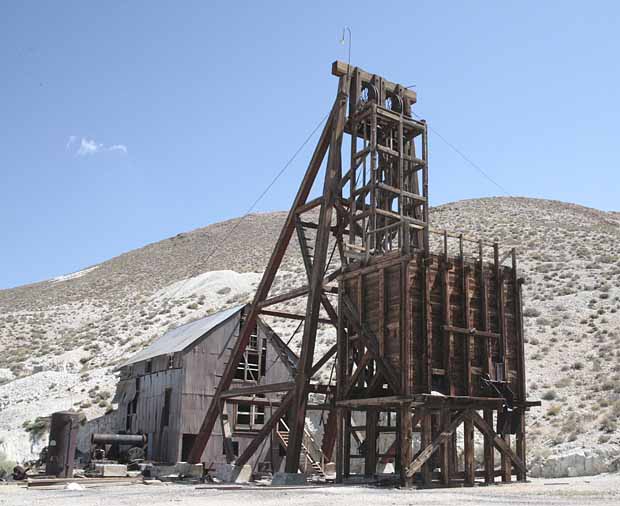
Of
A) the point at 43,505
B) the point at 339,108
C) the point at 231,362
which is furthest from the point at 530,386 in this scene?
the point at 43,505

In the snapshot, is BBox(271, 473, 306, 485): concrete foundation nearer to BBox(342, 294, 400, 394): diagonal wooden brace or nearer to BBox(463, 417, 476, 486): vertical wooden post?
BBox(342, 294, 400, 394): diagonal wooden brace

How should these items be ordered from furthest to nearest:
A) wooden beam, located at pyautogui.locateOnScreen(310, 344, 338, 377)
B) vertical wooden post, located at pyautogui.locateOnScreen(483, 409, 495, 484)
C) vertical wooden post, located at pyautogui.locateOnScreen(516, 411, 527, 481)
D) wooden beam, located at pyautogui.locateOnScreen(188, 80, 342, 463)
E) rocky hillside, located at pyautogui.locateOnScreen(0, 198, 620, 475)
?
rocky hillside, located at pyautogui.locateOnScreen(0, 198, 620, 475), wooden beam, located at pyautogui.locateOnScreen(188, 80, 342, 463), wooden beam, located at pyautogui.locateOnScreen(310, 344, 338, 377), vertical wooden post, located at pyautogui.locateOnScreen(516, 411, 527, 481), vertical wooden post, located at pyautogui.locateOnScreen(483, 409, 495, 484)

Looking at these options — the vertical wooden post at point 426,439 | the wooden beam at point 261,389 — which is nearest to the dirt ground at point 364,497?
the vertical wooden post at point 426,439

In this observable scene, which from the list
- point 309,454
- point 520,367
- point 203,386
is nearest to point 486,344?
point 520,367

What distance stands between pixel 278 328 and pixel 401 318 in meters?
32.0

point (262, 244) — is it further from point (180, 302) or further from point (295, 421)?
point (295, 421)

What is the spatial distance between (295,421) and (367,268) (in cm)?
482

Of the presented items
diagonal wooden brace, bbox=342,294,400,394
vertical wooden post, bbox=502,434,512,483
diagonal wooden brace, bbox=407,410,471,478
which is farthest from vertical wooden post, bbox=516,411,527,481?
diagonal wooden brace, bbox=342,294,400,394

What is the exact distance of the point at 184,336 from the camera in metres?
33.4

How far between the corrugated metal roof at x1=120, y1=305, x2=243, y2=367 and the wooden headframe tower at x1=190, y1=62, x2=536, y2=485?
23.4ft

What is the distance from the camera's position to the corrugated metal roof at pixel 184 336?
31266mm

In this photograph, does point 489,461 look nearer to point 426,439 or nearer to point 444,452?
point 444,452

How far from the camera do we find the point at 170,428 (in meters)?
30.7

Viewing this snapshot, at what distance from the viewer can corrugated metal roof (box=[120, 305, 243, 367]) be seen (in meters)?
31.3
